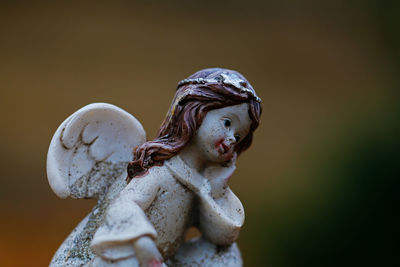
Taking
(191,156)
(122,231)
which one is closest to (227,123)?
(191,156)

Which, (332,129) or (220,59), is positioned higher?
(220,59)

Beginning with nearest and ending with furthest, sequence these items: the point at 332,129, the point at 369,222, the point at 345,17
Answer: the point at 369,222
the point at 332,129
the point at 345,17

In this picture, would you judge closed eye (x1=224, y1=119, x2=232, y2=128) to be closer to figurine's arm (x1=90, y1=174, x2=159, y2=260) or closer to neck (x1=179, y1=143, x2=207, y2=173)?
neck (x1=179, y1=143, x2=207, y2=173)

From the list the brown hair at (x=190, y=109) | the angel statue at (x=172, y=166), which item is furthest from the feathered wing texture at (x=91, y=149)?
the brown hair at (x=190, y=109)

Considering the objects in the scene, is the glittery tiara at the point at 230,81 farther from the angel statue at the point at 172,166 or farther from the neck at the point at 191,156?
the neck at the point at 191,156

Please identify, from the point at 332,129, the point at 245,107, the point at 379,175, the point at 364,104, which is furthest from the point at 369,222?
the point at 245,107

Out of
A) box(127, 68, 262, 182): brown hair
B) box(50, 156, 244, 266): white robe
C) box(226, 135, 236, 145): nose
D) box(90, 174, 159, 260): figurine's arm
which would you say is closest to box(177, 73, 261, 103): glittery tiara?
box(127, 68, 262, 182): brown hair

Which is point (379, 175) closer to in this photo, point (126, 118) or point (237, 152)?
point (237, 152)
